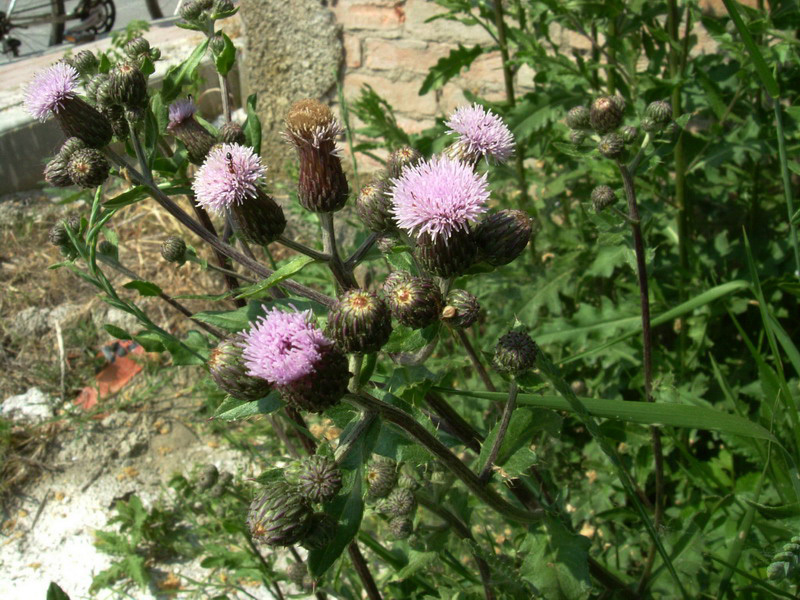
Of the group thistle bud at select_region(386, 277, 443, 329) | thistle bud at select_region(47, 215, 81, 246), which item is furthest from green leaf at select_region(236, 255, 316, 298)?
thistle bud at select_region(47, 215, 81, 246)

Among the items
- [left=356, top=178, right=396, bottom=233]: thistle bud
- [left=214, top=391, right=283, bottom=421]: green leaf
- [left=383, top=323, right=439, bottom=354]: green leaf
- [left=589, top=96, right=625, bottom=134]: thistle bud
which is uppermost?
[left=356, top=178, right=396, bottom=233]: thistle bud

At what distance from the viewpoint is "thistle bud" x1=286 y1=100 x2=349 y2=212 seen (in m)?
1.59

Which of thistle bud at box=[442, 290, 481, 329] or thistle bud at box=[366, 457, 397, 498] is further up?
thistle bud at box=[442, 290, 481, 329]

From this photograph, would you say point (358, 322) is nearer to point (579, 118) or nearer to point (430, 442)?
point (430, 442)

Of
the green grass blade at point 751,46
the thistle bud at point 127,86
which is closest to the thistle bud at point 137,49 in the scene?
the thistle bud at point 127,86

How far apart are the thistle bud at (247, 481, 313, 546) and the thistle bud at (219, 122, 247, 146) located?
90 centimetres

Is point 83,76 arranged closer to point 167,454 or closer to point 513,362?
point 513,362

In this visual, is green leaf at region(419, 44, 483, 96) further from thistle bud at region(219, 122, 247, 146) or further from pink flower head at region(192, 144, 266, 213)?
pink flower head at region(192, 144, 266, 213)

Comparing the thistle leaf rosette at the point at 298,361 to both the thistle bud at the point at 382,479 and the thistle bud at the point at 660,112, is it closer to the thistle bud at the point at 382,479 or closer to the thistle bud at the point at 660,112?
the thistle bud at the point at 382,479

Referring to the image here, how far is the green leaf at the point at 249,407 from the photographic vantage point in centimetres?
146

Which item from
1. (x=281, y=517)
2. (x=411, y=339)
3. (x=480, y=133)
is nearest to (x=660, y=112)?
(x=480, y=133)

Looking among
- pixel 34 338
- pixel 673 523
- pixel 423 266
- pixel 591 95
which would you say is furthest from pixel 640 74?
pixel 34 338

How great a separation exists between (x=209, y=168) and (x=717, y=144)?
2.32m

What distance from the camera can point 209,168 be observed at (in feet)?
5.06
